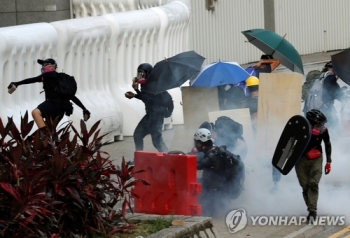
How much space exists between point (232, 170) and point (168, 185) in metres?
1.18

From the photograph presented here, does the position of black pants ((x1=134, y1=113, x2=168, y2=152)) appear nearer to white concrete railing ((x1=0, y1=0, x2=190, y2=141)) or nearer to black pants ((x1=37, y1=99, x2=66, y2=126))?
white concrete railing ((x1=0, y1=0, x2=190, y2=141))

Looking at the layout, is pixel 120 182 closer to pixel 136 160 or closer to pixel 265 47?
pixel 136 160

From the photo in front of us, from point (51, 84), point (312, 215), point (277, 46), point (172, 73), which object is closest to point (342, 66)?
point (277, 46)

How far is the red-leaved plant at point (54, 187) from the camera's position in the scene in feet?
21.7

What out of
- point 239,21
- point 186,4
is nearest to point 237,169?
point 186,4

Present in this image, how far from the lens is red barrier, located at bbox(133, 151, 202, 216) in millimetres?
9539

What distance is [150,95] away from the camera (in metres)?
12.8

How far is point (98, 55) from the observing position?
1467 cm

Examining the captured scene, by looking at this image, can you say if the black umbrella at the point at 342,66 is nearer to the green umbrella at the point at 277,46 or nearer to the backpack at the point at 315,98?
the backpack at the point at 315,98

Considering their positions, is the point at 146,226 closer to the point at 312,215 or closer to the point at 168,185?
the point at 168,185

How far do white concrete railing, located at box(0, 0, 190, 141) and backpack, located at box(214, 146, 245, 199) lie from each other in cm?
315

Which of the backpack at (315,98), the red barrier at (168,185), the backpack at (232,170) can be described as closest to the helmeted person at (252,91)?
the backpack at (315,98)

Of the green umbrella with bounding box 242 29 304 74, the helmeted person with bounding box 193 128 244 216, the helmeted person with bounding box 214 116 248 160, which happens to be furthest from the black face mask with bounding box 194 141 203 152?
the green umbrella with bounding box 242 29 304 74

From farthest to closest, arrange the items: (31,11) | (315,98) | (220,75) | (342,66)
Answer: (31,11) → (315,98) → (342,66) → (220,75)
